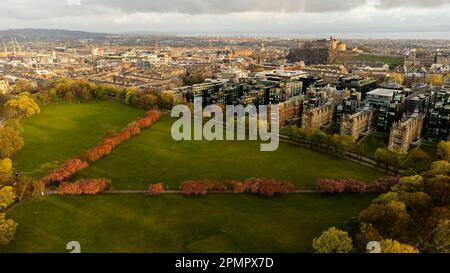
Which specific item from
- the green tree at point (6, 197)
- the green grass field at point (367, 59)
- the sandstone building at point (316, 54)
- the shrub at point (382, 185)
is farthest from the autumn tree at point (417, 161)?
the sandstone building at point (316, 54)

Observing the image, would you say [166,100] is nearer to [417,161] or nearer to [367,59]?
[417,161]

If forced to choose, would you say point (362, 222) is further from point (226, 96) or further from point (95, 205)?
point (226, 96)

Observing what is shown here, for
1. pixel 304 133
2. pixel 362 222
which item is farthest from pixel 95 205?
pixel 304 133

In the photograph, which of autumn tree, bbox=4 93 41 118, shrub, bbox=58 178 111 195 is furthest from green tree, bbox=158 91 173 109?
shrub, bbox=58 178 111 195

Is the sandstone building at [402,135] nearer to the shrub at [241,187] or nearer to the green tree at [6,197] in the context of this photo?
Result: the shrub at [241,187]

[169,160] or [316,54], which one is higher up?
[316,54]
